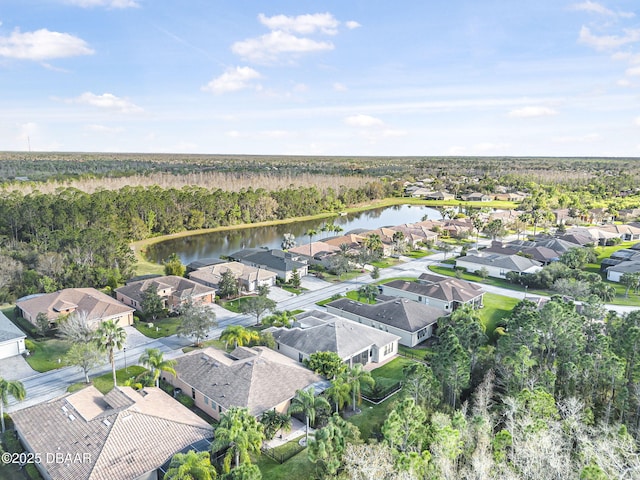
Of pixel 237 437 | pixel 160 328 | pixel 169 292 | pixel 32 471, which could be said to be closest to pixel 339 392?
pixel 237 437

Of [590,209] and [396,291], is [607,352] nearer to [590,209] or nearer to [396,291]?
[396,291]

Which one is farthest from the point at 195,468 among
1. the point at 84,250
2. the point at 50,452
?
the point at 84,250

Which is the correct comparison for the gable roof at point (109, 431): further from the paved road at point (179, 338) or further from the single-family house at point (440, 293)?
the single-family house at point (440, 293)

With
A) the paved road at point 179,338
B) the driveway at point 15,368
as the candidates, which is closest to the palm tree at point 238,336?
the paved road at point 179,338

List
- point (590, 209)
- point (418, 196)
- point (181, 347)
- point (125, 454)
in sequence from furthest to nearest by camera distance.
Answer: point (418, 196)
point (590, 209)
point (181, 347)
point (125, 454)

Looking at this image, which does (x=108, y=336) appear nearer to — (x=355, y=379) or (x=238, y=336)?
(x=238, y=336)
